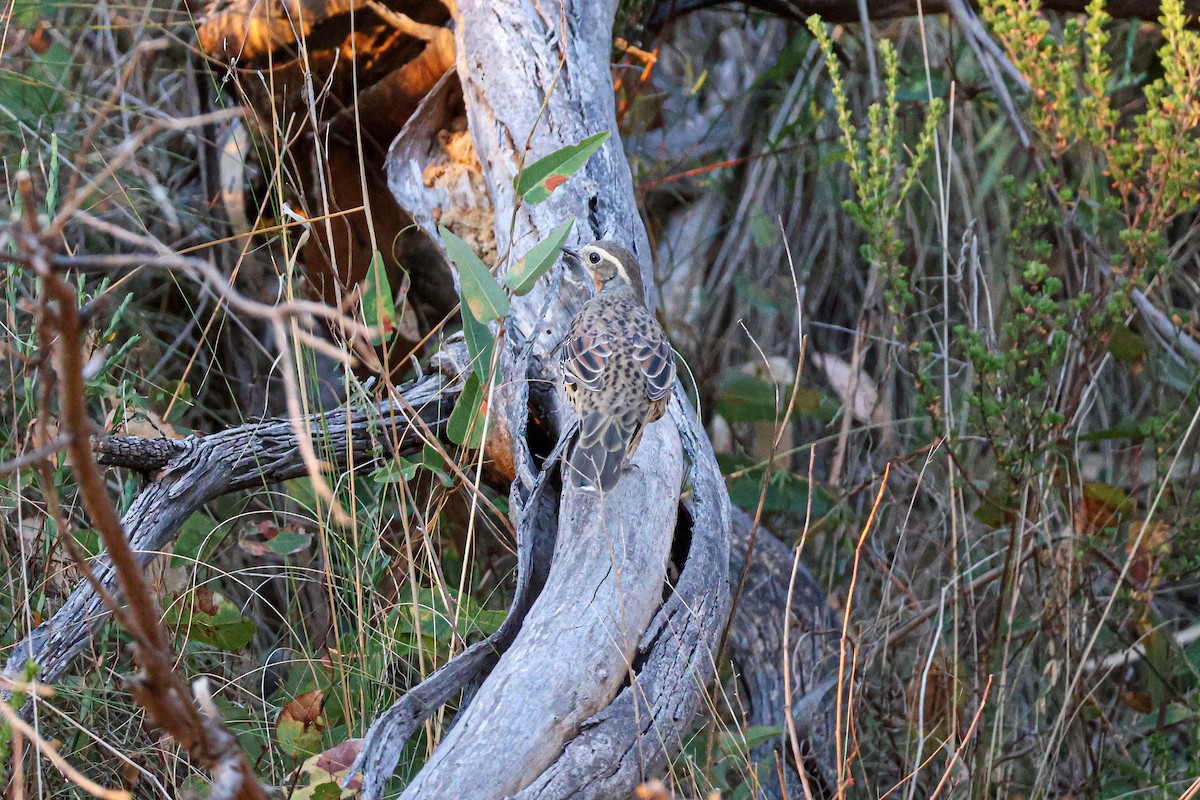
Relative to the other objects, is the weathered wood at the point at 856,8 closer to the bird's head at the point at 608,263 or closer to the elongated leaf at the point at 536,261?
the bird's head at the point at 608,263

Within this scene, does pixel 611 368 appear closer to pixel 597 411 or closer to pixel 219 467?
pixel 597 411

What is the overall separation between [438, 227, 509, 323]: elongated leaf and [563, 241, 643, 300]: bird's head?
51 centimetres

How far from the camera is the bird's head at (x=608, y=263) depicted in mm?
3348

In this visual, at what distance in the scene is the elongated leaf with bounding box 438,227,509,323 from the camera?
2848 millimetres

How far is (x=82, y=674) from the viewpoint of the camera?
291 centimetres

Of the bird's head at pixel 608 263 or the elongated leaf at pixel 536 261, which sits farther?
the bird's head at pixel 608 263

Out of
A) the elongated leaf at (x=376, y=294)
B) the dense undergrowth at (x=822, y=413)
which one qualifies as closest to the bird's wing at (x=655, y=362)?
the dense undergrowth at (x=822, y=413)

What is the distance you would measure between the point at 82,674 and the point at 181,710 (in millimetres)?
1926

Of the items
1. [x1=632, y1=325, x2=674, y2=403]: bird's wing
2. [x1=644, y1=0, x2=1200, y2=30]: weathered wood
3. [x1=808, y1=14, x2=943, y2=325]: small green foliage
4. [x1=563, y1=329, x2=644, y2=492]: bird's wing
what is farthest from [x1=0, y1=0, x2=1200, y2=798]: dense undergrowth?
[x1=563, y1=329, x2=644, y2=492]: bird's wing

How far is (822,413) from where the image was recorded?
5.06 meters

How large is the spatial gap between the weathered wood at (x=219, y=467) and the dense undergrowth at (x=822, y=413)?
120 mm

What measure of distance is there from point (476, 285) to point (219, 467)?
32.4 inches

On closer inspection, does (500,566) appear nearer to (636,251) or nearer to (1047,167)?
(636,251)

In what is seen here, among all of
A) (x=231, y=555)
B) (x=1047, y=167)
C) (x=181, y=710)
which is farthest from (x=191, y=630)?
(x=1047, y=167)
